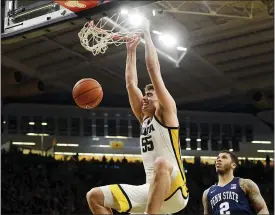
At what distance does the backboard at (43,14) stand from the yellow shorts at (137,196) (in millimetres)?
2258

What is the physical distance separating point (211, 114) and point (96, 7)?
54.3ft

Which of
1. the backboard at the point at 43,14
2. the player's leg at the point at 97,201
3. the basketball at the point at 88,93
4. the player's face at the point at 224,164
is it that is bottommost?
the player's leg at the point at 97,201

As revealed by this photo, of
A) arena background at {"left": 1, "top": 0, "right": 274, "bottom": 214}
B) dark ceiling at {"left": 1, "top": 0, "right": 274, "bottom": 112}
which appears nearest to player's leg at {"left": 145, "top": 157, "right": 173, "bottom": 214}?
arena background at {"left": 1, "top": 0, "right": 274, "bottom": 214}

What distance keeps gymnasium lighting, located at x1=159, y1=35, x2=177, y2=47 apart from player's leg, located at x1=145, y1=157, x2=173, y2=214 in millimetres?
10137

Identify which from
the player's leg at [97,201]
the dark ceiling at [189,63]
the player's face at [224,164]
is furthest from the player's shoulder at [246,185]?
the dark ceiling at [189,63]

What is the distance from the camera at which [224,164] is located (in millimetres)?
5711

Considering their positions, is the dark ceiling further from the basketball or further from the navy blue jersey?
the navy blue jersey

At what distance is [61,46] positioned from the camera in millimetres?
16297

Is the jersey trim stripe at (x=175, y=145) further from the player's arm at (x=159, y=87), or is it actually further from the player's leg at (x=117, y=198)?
the player's leg at (x=117, y=198)

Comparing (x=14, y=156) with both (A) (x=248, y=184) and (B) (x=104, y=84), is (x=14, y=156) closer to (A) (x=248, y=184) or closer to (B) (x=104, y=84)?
(B) (x=104, y=84)

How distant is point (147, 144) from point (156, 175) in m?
0.41

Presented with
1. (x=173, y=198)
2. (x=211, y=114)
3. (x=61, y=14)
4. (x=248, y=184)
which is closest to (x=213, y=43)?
(x=211, y=114)

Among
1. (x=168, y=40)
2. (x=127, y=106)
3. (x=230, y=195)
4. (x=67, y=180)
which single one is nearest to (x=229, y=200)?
(x=230, y=195)

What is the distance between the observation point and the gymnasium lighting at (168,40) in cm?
1423
